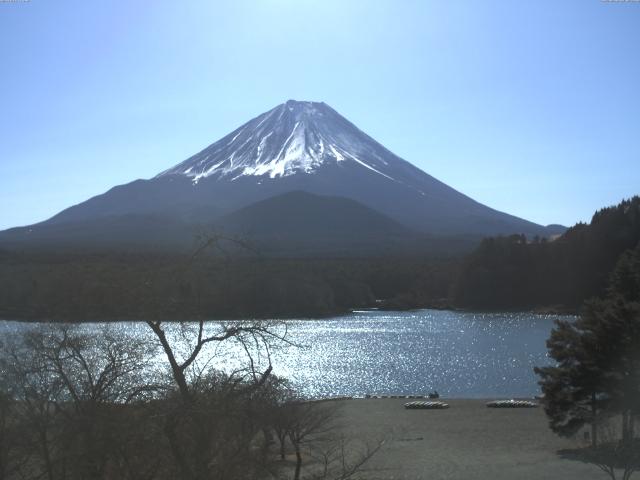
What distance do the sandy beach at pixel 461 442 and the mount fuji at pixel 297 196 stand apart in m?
52.5

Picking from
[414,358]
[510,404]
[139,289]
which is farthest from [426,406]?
[139,289]

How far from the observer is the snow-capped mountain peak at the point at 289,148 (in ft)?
378

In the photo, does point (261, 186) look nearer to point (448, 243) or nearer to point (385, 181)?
point (385, 181)

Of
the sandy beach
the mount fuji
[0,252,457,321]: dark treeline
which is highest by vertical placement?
the mount fuji

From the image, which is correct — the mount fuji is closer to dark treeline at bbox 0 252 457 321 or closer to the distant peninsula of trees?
the distant peninsula of trees

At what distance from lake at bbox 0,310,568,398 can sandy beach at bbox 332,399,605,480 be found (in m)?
2.68

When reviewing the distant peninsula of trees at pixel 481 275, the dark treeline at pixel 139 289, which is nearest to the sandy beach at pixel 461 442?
the dark treeline at pixel 139 289

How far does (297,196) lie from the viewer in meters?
97.6

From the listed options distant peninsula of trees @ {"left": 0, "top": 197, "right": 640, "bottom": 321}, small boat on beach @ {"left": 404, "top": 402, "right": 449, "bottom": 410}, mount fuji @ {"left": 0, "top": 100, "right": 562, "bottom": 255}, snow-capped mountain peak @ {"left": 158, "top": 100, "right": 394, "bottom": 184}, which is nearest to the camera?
small boat on beach @ {"left": 404, "top": 402, "right": 449, "bottom": 410}

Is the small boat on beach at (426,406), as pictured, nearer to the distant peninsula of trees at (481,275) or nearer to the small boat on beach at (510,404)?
the small boat on beach at (510,404)

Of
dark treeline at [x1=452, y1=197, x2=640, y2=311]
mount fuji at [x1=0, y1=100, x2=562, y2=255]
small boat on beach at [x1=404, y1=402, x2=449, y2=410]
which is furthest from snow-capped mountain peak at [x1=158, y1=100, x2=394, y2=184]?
small boat on beach at [x1=404, y1=402, x2=449, y2=410]

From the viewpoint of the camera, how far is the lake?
86.3 feet

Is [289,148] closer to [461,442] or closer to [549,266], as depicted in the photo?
[549,266]

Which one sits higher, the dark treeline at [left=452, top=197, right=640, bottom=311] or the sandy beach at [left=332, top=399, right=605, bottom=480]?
the dark treeline at [left=452, top=197, right=640, bottom=311]
